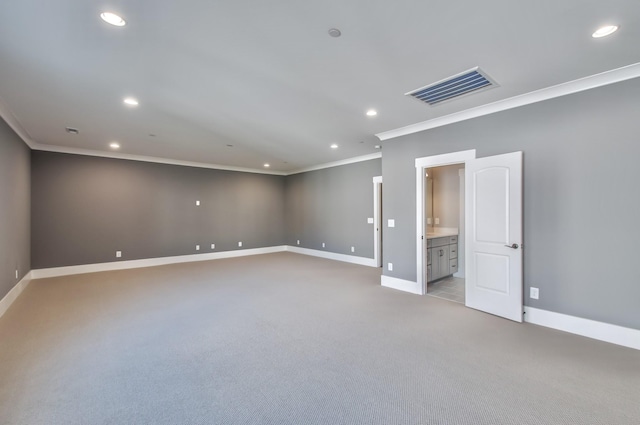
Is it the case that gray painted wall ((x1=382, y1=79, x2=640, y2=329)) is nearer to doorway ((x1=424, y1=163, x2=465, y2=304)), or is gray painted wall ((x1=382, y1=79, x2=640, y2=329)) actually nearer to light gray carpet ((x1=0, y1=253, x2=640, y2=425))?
light gray carpet ((x1=0, y1=253, x2=640, y2=425))

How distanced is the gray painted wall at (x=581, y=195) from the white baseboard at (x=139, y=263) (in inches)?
275

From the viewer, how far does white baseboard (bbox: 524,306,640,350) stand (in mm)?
2816

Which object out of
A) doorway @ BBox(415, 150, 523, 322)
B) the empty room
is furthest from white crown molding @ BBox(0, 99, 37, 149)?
doorway @ BBox(415, 150, 523, 322)

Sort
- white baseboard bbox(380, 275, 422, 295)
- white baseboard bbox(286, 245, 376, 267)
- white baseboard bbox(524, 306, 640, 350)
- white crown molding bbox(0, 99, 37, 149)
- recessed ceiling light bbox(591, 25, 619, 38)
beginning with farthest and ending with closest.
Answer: white baseboard bbox(286, 245, 376, 267) → white baseboard bbox(380, 275, 422, 295) → white crown molding bbox(0, 99, 37, 149) → white baseboard bbox(524, 306, 640, 350) → recessed ceiling light bbox(591, 25, 619, 38)

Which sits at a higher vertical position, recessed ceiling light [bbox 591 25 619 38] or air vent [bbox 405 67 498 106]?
recessed ceiling light [bbox 591 25 619 38]

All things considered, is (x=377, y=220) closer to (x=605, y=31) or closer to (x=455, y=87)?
(x=455, y=87)

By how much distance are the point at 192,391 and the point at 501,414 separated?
2.20 m

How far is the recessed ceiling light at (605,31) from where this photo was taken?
216 cm

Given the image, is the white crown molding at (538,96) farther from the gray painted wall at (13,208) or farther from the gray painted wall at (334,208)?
the gray painted wall at (13,208)

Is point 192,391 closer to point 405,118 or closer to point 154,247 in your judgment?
point 405,118

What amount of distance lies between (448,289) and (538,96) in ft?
10.4

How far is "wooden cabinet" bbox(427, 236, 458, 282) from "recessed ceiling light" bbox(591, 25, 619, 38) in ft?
10.9

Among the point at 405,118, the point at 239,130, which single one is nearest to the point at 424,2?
the point at 405,118

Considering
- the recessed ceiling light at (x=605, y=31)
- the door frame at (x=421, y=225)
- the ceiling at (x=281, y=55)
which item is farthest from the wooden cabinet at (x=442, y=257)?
the recessed ceiling light at (x=605, y=31)
